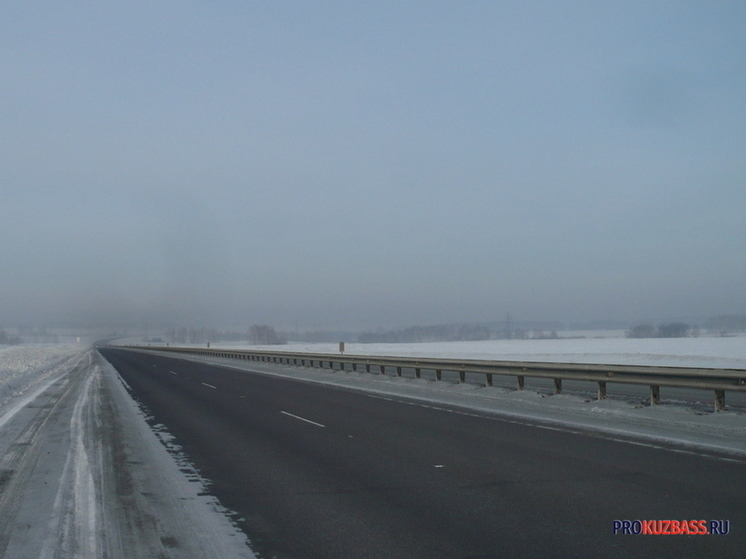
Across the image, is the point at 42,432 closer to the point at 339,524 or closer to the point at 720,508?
the point at 339,524

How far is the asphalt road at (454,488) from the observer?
6016 millimetres

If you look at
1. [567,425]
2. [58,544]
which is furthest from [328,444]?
[58,544]

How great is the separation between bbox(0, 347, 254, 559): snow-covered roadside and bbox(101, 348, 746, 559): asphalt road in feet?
1.49

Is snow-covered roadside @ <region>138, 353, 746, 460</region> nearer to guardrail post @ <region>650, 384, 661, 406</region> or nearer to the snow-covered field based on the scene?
guardrail post @ <region>650, 384, 661, 406</region>

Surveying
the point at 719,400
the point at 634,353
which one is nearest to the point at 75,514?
the point at 719,400

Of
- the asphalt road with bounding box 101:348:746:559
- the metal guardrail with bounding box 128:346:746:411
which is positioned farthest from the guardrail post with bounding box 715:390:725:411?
the asphalt road with bounding box 101:348:746:559

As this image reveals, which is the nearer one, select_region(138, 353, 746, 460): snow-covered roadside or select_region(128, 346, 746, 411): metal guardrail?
select_region(138, 353, 746, 460): snow-covered roadside

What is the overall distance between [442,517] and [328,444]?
204 inches

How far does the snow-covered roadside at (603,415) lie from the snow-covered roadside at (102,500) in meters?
7.64

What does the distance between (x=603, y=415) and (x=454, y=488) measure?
7.68 meters

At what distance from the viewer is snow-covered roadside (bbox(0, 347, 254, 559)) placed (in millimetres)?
6055

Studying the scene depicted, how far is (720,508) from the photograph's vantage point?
6.89 meters

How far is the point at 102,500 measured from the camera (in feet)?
25.6

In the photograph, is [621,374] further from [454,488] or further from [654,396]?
[454,488]
